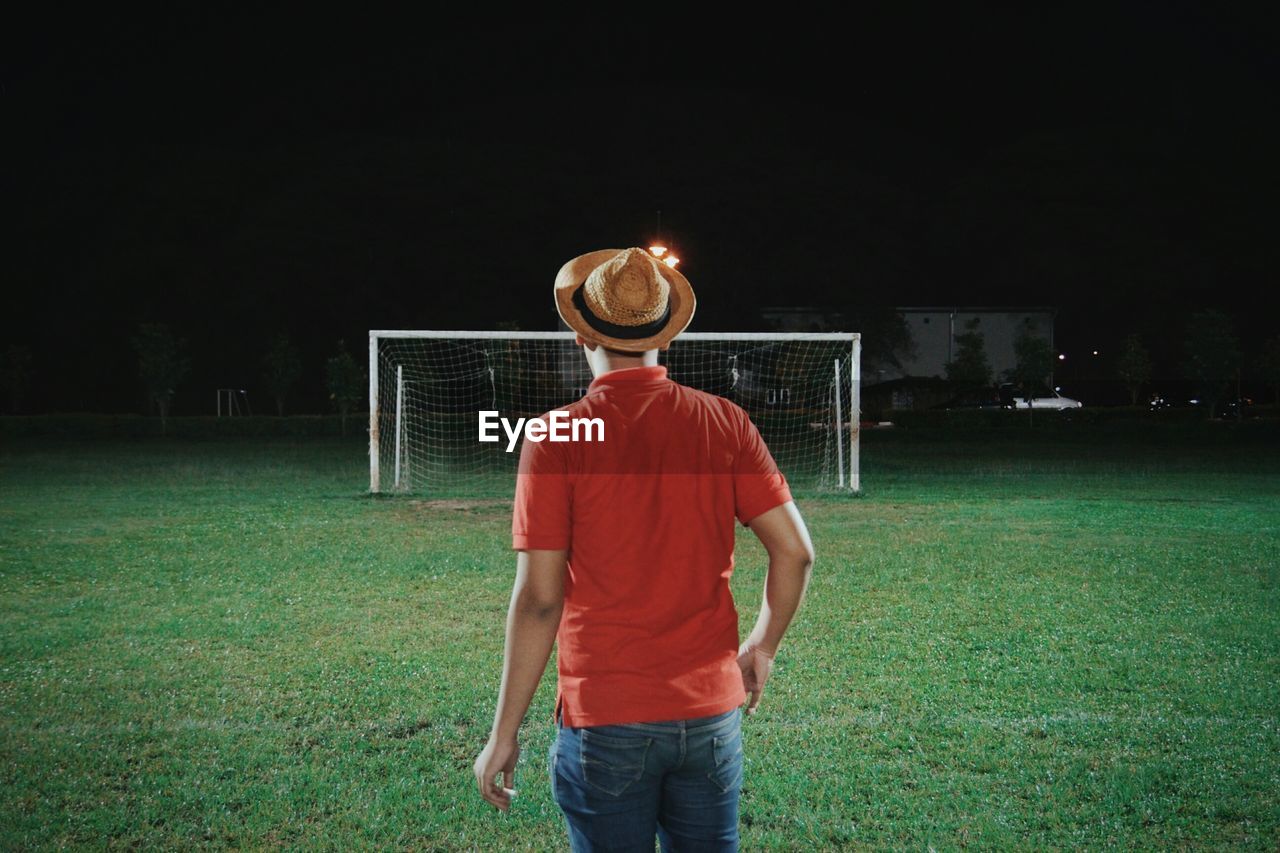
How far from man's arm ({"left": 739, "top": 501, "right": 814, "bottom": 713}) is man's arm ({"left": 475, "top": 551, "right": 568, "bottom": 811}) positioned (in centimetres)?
50

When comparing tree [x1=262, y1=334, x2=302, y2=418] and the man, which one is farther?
tree [x1=262, y1=334, x2=302, y2=418]

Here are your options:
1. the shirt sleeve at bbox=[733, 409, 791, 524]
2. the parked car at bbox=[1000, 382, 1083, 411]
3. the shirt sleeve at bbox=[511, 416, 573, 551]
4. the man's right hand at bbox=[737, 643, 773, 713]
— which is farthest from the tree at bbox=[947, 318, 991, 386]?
the shirt sleeve at bbox=[511, 416, 573, 551]

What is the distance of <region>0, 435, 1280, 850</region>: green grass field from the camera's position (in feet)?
14.0

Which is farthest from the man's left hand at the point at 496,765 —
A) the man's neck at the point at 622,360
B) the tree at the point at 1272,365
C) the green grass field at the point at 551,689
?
the tree at the point at 1272,365

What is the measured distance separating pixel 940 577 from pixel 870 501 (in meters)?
6.80

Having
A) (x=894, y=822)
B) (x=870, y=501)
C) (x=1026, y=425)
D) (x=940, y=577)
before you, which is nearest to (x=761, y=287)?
(x=1026, y=425)

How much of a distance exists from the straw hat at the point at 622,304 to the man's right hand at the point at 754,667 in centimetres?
83

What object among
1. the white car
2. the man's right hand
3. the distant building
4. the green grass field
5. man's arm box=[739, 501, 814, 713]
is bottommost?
the green grass field

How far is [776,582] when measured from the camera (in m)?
2.29

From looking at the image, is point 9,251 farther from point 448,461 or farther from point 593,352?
point 593,352

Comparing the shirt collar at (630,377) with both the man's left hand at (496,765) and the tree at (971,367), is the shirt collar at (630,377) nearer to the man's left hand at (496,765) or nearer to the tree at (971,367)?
the man's left hand at (496,765)

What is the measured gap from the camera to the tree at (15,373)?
151ft

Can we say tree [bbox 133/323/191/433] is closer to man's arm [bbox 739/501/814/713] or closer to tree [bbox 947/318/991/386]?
tree [bbox 947/318/991/386]

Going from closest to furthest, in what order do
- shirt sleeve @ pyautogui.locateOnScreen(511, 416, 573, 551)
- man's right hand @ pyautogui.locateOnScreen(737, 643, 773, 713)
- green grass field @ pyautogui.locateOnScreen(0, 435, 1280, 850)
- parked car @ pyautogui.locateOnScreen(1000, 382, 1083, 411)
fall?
shirt sleeve @ pyautogui.locateOnScreen(511, 416, 573, 551)
man's right hand @ pyautogui.locateOnScreen(737, 643, 773, 713)
green grass field @ pyautogui.locateOnScreen(0, 435, 1280, 850)
parked car @ pyautogui.locateOnScreen(1000, 382, 1083, 411)
